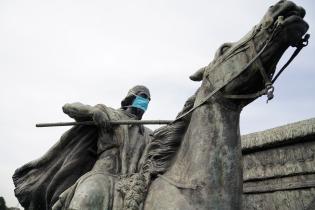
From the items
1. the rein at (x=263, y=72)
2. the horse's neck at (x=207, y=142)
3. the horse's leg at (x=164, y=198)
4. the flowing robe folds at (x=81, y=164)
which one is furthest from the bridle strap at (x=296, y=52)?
the flowing robe folds at (x=81, y=164)

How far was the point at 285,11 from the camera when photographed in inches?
125

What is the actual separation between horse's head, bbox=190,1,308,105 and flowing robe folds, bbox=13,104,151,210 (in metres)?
1.41

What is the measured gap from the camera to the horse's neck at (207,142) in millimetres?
3199

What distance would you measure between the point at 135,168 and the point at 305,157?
261 cm

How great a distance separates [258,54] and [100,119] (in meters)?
2.08

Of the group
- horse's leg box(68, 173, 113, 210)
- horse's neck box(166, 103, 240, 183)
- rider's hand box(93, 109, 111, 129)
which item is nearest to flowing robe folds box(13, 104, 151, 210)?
horse's leg box(68, 173, 113, 210)

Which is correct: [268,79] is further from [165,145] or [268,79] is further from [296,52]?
[165,145]

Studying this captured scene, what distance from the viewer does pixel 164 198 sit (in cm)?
324

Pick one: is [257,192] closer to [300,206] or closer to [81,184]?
[300,206]

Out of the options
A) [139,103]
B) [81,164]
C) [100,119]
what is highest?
[139,103]

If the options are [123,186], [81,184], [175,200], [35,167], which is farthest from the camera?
[35,167]

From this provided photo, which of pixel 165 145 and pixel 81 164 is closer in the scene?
pixel 165 145

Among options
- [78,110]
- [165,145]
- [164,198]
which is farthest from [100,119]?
[164,198]

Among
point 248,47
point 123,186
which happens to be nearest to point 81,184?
point 123,186
